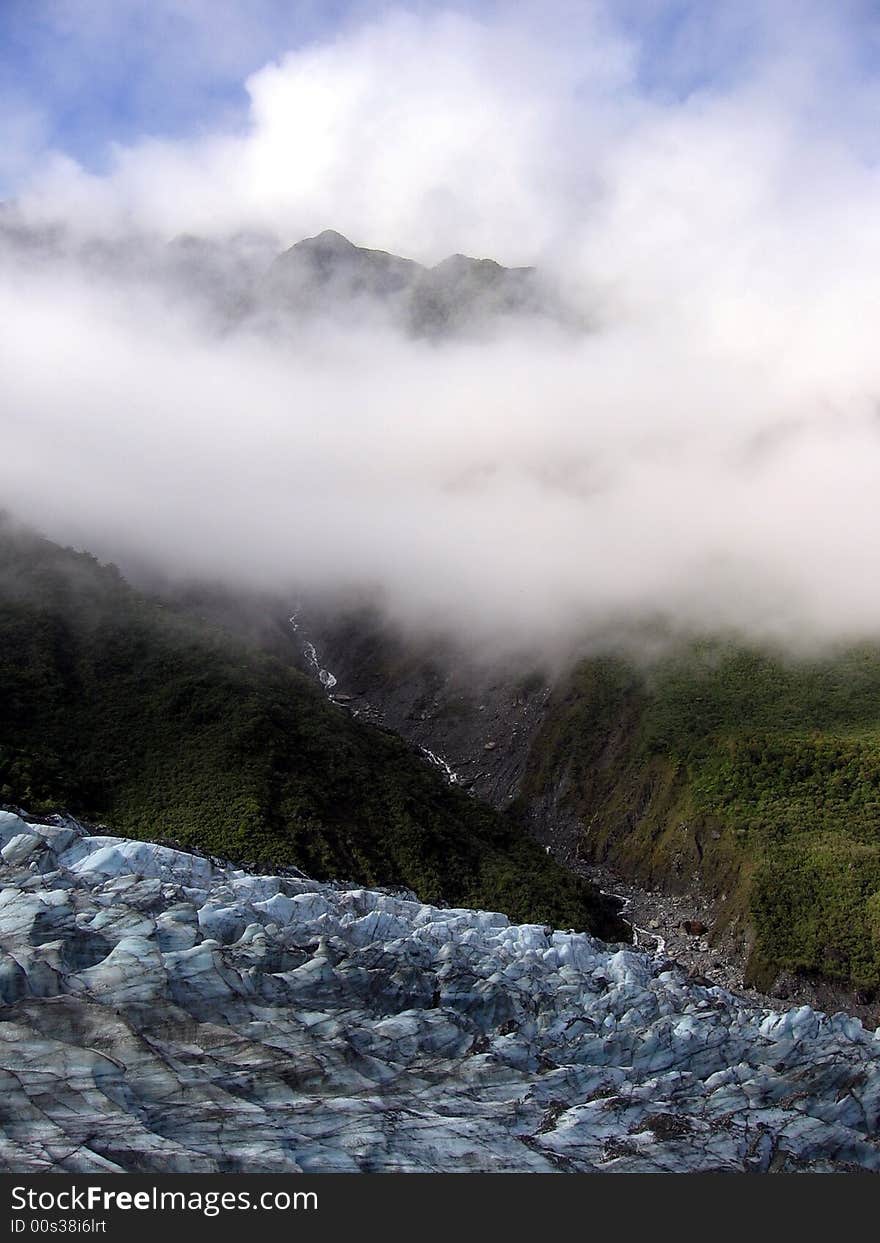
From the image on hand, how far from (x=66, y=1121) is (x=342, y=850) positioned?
70.8 m

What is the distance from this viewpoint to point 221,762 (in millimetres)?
109000

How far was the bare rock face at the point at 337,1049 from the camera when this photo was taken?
3281cm

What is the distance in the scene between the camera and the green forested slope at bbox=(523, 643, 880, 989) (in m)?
104

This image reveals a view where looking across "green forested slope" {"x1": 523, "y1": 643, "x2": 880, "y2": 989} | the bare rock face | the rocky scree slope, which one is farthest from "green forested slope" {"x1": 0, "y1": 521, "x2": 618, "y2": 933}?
the bare rock face

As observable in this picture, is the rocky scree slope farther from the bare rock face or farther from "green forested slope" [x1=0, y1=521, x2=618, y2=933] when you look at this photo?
the bare rock face

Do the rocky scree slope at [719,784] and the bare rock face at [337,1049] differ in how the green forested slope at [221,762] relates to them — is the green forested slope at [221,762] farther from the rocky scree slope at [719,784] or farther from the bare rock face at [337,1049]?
the bare rock face at [337,1049]

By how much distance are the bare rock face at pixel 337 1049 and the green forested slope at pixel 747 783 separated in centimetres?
4845

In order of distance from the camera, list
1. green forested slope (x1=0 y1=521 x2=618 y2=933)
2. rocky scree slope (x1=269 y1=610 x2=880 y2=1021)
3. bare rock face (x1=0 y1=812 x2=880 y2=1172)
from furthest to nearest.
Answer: rocky scree slope (x1=269 y1=610 x2=880 y2=1021)
green forested slope (x1=0 y1=521 x2=618 y2=933)
bare rock face (x1=0 y1=812 x2=880 y2=1172)

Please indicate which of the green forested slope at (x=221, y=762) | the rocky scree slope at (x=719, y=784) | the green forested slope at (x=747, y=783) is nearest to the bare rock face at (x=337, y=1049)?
the green forested slope at (x=221, y=762)

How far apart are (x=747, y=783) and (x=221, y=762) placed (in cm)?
7406

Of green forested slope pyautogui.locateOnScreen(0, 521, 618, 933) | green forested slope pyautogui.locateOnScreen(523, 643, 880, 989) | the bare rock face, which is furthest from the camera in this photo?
green forested slope pyautogui.locateOnScreen(523, 643, 880, 989)

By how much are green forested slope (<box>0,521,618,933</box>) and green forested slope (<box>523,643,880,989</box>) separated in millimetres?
20764

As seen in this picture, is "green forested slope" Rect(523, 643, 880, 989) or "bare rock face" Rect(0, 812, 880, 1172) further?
"green forested slope" Rect(523, 643, 880, 989)

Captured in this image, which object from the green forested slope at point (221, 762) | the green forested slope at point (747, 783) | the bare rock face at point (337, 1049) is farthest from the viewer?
the green forested slope at point (747, 783)
